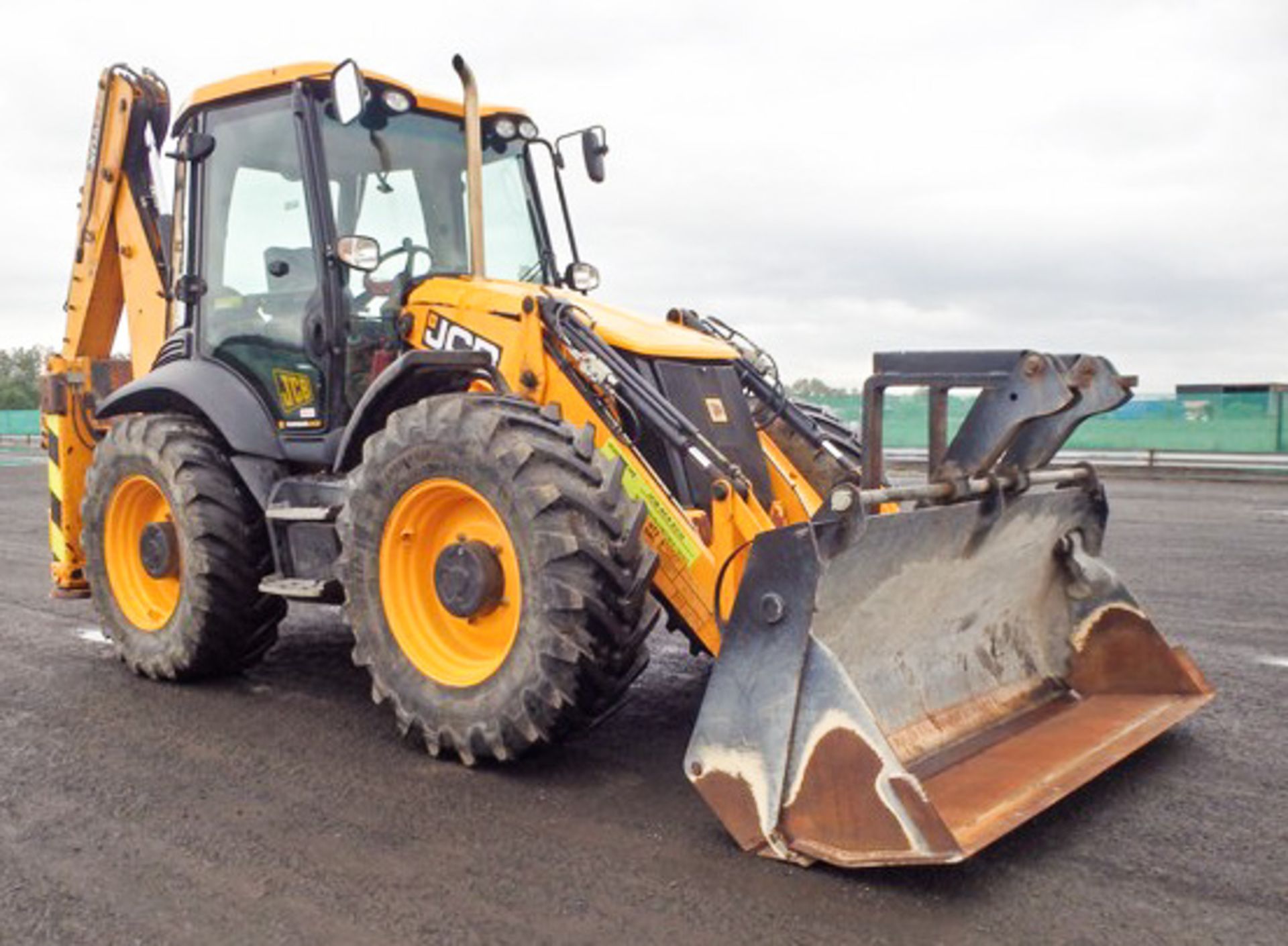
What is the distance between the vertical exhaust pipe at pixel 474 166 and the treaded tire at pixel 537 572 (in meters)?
1.23

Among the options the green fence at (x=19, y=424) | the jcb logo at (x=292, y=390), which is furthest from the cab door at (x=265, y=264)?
the green fence at (x=19, y=424)

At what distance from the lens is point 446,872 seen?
345cm

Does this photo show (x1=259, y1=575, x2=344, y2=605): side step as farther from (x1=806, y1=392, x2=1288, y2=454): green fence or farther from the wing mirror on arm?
(x1=806, y1=392, x2=1288, y2=454): green fence

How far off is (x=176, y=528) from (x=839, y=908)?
384 centimetres

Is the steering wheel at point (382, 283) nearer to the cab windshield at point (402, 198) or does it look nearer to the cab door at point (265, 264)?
the cab windshield at point (402, 198)

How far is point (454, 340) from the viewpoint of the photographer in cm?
514

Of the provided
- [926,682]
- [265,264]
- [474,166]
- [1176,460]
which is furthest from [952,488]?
[1176,460]

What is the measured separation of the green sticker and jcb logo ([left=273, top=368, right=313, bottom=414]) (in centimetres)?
189

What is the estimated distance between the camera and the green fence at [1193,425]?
22859 mm

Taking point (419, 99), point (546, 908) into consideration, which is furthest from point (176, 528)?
point (546, 908)

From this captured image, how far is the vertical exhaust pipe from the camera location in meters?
5.16

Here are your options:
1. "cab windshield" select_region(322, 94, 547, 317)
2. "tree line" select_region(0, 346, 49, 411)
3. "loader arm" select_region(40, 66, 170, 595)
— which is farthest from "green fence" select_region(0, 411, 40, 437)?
"cab windshield" select_region(322, 94, 547, 317)

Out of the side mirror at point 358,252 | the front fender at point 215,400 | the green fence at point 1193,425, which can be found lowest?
the green fence at point 1193,425

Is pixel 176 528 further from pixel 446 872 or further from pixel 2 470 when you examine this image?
pixel 2 470
